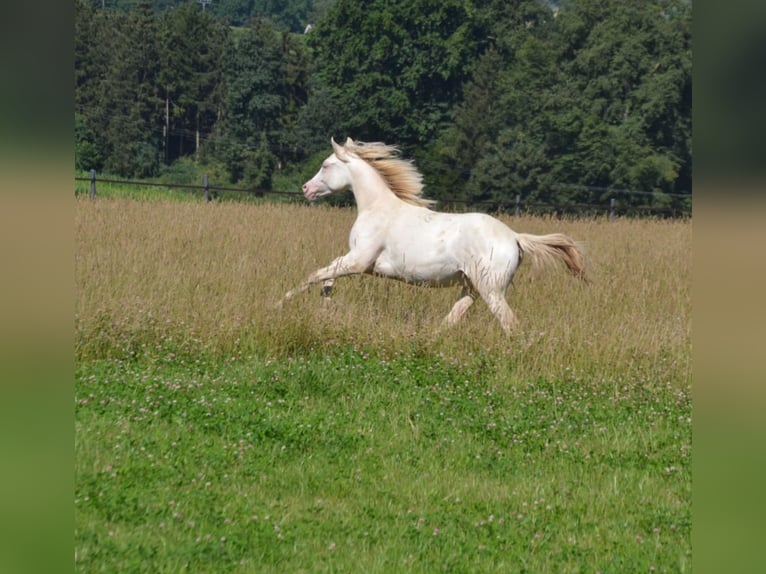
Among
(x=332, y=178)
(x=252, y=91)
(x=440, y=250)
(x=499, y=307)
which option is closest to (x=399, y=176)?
(x=332, y=178)

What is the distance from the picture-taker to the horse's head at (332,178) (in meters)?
11.0

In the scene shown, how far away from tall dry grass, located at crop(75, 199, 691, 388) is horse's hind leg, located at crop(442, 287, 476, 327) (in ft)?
0.58

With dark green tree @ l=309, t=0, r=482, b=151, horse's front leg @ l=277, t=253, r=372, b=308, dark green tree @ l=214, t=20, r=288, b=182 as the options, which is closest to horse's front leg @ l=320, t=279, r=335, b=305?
horse's front leg @ l=277, t=253, r=372, b=308

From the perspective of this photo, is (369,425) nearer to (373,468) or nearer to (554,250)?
(373,468)

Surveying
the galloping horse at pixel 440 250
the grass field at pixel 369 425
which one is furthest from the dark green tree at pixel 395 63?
the galloping horse at pixel 440 250

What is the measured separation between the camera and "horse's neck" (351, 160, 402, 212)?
10594 millimetres

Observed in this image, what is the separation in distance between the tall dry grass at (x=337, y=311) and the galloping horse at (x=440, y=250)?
271 mm

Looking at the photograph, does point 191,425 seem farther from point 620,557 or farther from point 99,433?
point 620,557

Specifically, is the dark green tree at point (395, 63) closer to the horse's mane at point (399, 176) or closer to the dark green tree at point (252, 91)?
the dark green tree at point (252, 91)

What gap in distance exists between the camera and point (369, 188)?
10695 mm

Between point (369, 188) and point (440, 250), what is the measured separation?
128cm
